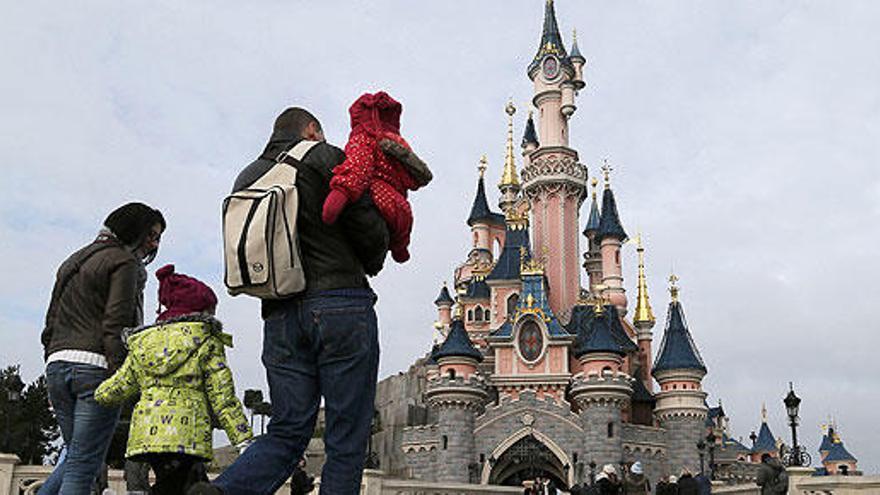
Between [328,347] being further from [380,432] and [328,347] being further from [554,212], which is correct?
[380,432]

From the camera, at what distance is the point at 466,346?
108 feet

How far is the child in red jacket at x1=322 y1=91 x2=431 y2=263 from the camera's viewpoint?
2.88m

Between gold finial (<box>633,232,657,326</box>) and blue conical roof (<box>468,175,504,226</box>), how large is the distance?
27.8ft

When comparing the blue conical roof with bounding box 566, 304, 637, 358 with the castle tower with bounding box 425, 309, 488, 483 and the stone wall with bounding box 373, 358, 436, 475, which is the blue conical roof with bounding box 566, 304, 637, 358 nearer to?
the castle tower with bounding box 425, 309, 488, 483

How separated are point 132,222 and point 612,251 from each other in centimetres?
3875

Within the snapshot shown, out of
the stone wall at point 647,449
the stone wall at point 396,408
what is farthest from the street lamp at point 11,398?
the stone wall at point 396,408

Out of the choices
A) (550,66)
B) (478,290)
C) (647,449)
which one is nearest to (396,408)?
(478,290)

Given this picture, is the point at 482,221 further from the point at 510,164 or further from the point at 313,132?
the point at 313,132

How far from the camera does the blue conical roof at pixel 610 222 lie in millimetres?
41781

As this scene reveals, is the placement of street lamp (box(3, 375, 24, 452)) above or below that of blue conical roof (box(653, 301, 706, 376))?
below

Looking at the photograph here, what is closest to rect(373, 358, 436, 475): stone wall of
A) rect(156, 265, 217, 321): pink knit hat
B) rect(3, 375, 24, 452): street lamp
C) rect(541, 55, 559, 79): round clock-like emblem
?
rect(541, 55, 559, 79): round clock-like emblem

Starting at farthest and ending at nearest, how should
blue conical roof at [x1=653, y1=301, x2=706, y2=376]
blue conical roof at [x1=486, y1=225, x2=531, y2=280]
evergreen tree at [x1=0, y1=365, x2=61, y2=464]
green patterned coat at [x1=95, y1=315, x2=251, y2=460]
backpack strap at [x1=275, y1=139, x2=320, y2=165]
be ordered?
blue conical roof at [x1=486, y1=225, x2=531, y2=280] → blue conical roof at [x1=653, y1=301, x2=706, y2=376] → evergreen tree at [x1=0, y1=365, x2=61, y2=464] → green patterned coat at [x1=95, y1=315, x2=251, y2=460] → backpack strap at [x1=275, y1=139, x2=320, y2=165]

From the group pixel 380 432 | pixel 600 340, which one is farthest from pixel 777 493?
pixel 380 432

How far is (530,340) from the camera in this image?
109 feet
